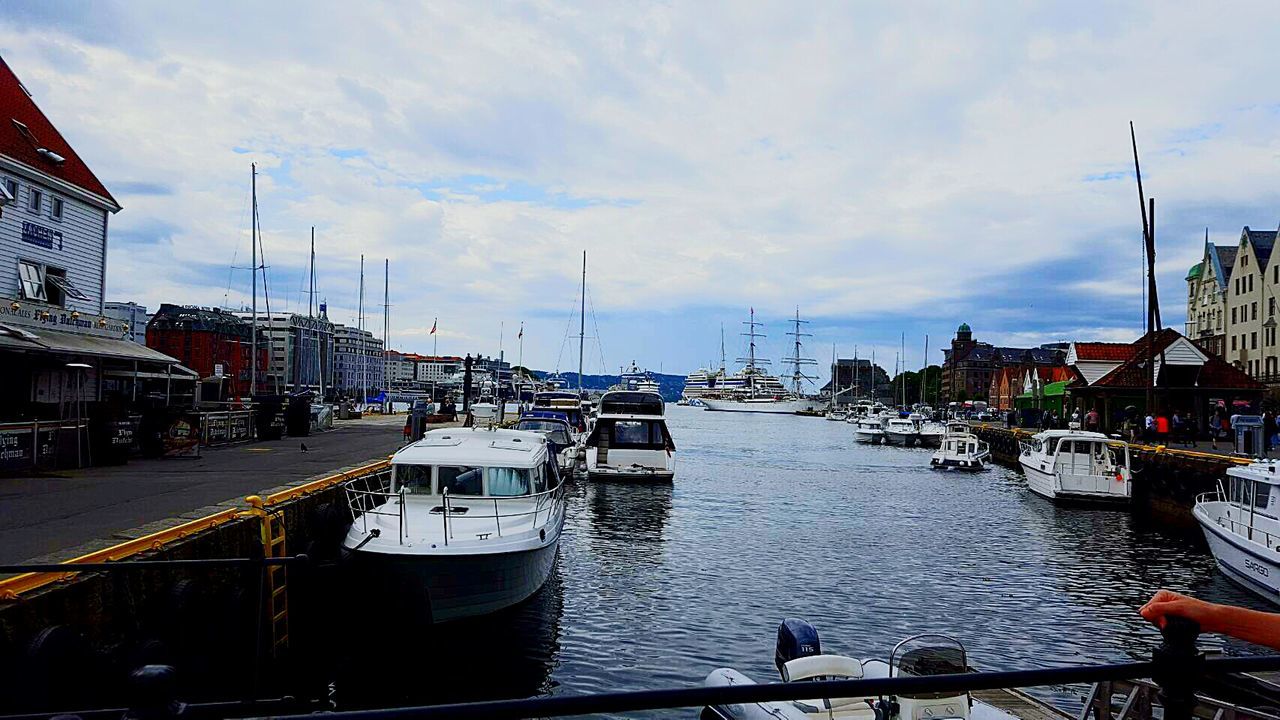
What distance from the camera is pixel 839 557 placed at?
23016mm

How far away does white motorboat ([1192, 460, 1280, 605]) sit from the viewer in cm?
1822

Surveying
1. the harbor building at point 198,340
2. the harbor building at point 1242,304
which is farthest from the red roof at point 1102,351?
the harbor building at point 198,340

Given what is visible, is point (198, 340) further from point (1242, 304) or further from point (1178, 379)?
point (1242, 304)

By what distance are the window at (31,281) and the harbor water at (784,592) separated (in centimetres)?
1837

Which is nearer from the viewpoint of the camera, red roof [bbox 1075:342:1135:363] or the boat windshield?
the boat windshield

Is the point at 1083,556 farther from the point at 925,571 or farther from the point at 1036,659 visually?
the point at 1036,659

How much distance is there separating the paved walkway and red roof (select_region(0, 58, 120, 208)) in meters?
10.6

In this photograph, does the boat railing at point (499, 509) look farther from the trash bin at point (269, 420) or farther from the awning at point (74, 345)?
the trash bin at point (269, 420)

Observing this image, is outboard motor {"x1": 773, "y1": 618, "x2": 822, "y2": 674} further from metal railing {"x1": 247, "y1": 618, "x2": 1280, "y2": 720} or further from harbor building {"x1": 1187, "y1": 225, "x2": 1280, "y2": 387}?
harbor building {"x1": 1187, "y1": 225, "x2": 1280, "y2": 387}

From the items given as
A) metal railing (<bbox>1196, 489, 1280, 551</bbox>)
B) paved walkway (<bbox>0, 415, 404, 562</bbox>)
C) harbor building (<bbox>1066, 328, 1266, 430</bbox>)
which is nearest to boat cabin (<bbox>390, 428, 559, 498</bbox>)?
paved walkway (<bbox>0, 415, 404, 562</bbox>)

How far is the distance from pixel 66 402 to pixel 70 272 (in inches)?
196

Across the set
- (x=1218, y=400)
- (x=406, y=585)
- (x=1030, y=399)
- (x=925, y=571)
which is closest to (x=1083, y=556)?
(x=925, y=571)

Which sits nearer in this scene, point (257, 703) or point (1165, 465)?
point (257, 703)

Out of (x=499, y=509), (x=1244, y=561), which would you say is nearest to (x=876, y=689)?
(x=499, y=509)
